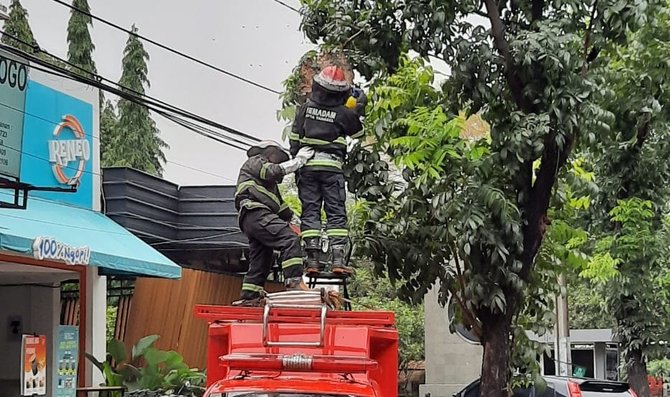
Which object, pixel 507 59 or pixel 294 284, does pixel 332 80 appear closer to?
pixel 507 59

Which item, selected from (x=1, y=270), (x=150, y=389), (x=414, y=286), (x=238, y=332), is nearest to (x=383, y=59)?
(x=414, y=286)

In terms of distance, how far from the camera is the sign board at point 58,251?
11.1 metres

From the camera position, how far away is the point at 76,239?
1238 cm

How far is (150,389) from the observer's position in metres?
13.0

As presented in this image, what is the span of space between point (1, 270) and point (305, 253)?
20.5ft

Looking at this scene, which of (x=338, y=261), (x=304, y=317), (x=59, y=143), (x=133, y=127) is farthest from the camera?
(x=133, y=127)

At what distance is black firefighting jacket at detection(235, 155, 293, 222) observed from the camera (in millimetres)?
8984

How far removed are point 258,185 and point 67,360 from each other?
607 cm

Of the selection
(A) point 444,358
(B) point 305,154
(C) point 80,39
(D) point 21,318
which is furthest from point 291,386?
(C) point 80,39

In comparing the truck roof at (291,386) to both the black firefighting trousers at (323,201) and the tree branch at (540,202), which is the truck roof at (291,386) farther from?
the tree branch at (540,202)

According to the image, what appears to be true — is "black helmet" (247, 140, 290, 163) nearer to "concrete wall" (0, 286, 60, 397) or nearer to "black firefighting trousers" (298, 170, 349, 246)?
"black firefighting trousers" (298, 170, 349, 246)

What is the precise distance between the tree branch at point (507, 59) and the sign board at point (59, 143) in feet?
20.8

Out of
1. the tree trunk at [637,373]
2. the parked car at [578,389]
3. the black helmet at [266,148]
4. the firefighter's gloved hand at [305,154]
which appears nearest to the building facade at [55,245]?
the black helmet at [266,148]

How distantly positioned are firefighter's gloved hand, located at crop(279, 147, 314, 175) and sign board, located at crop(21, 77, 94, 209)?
499 centimetres
